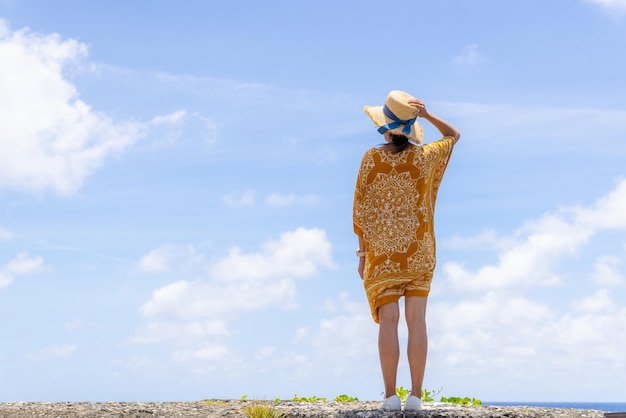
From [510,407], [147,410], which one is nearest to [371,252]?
[510,407]

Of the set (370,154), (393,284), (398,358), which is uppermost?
(370,154)

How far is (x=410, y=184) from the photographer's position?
23.0 ft

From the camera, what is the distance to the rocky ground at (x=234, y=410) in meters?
7.03

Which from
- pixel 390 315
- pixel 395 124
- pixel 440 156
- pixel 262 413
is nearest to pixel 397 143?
pixel 395 124

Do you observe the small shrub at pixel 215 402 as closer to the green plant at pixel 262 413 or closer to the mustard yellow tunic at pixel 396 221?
the green plant at pixel 262 413

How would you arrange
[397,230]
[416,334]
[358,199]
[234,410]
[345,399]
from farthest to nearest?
[345,399] < [234,410] < [358,199] < [397,230] < [416,334]

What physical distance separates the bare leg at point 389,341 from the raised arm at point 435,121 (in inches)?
71.4

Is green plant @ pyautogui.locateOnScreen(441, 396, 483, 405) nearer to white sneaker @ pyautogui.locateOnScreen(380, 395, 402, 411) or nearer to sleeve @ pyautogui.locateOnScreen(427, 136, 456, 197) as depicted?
white sneaker @ pyautogui.locateOnScreen(380, 395, 402, 411)

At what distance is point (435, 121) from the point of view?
7.39 metres

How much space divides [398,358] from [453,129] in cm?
233

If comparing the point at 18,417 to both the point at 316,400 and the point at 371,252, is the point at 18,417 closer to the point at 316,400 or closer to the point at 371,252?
the point at 316,400

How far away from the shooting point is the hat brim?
712cm

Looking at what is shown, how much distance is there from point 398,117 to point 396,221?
99cm

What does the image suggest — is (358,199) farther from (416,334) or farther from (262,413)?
(262,413)
